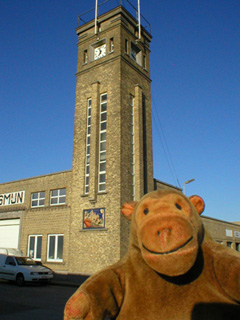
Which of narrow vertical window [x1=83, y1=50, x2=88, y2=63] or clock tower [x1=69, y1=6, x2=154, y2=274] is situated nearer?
clock tower [x1=69, y1=6, x2=154, y2=274]

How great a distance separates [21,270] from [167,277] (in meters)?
15.9

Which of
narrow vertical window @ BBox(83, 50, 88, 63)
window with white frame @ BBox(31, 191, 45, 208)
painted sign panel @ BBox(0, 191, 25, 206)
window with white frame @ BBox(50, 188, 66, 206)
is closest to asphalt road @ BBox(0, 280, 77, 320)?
window with white frame @ BBox(50, 188, 66, 206)

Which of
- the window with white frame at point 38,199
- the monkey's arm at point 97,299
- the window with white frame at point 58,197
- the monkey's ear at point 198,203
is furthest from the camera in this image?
the window with white frame at point 38,199

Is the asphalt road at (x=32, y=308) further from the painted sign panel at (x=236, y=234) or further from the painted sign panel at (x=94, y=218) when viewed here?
the painted sign panel at (x=236, y=234)

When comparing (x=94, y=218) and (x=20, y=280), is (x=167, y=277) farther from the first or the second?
(x=20, y=280)

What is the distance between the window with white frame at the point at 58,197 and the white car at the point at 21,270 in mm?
4500

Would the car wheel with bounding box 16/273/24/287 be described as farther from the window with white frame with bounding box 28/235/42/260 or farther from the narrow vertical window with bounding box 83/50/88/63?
the narrow vertical window with bounding box 83/50/88/63

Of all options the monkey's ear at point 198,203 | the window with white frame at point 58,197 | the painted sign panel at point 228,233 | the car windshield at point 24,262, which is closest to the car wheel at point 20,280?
the car windshield at point 24,262

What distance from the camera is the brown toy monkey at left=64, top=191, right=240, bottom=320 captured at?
2.26 meters

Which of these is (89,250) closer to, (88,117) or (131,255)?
(88,117)

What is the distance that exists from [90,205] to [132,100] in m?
7.72

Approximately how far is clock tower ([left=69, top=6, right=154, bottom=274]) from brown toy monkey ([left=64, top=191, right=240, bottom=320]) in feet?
45.5

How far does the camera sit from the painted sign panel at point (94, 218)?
17188 millimetres

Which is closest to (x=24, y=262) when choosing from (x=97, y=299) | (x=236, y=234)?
(x=97, y=299)
